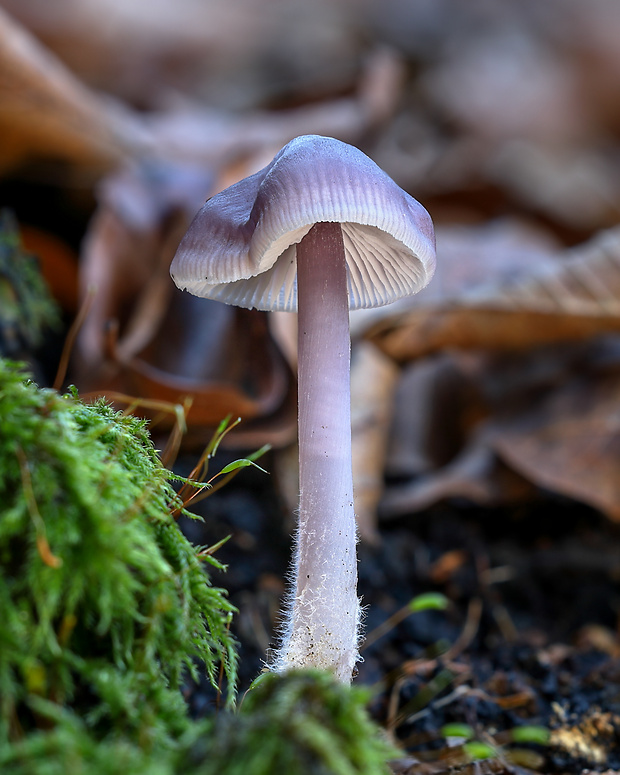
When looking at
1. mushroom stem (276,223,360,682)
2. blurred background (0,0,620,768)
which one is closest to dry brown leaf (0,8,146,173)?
blurred background (0,0,620,768)

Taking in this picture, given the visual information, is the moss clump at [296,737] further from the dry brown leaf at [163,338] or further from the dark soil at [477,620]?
the dry brown leaf at [163,338]

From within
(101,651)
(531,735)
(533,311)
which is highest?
(533,311)

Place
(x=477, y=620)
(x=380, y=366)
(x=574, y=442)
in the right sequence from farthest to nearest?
1. (x=380, y=366)
2. (x=574, y=442)
3. (x=477, y=620)

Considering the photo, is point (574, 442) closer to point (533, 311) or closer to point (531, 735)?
point (533, 311)

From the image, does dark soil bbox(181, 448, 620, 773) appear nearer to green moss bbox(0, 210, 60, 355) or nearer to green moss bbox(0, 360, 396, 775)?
green moss bbox(0, 360, 396, 775)

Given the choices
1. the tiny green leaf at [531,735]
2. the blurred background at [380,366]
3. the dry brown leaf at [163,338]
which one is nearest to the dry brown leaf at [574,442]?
the blurred background at [380,366]

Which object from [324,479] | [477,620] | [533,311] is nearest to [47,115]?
[533,311]
